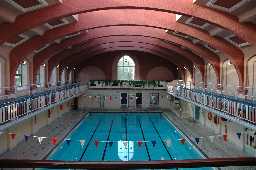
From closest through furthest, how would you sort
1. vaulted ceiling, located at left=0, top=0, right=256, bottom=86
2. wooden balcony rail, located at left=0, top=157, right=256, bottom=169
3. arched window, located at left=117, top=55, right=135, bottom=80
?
wooden balcony rail, located at left=0, top=157, right=256, bottom=169
vaulted ceiling, located at left=0, top=0, right=256, bottom=86
arched window, located at left=117, top=55, right=135, bottom=80

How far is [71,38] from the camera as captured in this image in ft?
76.8

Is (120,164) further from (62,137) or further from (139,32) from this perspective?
(139,32)

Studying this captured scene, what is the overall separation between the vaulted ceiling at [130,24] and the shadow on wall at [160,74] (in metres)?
12.7

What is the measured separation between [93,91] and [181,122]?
12656 millimetres

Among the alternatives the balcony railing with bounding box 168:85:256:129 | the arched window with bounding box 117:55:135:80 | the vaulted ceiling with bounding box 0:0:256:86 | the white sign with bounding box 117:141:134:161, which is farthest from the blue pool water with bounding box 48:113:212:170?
the arched window with bounding box 117:55:135:80

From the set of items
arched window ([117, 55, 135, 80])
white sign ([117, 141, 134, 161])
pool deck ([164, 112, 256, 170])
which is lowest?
white sign ([117, 141, 134, 161])

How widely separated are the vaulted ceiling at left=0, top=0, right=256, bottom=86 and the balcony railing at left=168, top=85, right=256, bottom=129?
2.15 meters

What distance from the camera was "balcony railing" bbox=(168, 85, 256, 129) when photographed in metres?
12.3

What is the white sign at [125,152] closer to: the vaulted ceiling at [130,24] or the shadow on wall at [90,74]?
the vaulted ceiling at [130,24]

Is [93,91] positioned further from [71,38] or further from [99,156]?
[99,156]

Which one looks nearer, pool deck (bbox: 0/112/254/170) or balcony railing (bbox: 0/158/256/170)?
balcony railing (bbox: 0/158/256/170)

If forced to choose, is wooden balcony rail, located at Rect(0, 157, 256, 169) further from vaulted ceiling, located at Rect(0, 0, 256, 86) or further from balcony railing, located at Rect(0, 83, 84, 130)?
vaulted ceiling, located at Rect(0, 0, 256, 86)

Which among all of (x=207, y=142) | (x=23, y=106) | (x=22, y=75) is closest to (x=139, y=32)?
(x=22, y=75)

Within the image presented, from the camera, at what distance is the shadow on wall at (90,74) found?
133 feet
